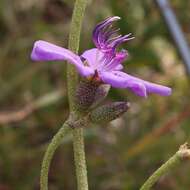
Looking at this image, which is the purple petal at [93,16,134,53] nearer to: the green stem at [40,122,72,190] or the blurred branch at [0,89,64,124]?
the green stem at [40,122,72,190]

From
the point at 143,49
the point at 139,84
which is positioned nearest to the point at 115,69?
the point at 139,84

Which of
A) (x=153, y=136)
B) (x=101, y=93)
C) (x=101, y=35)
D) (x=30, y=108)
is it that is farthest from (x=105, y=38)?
(x=30, y=108)

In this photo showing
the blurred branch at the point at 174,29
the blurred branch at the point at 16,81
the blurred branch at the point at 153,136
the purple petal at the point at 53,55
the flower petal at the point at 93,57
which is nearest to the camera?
the purple petal at the point at 53,55

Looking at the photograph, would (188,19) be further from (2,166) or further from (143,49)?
(2,166)

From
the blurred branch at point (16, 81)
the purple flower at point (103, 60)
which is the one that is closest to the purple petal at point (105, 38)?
the purple flower at point (103, 60)

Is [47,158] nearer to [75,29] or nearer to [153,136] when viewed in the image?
[75,29]

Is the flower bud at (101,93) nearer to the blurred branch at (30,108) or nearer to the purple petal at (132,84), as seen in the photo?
the purple petal at (132,84)
